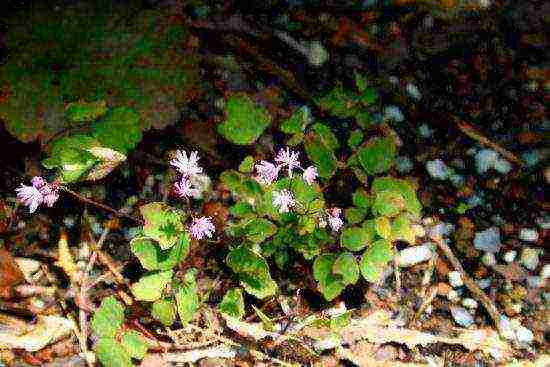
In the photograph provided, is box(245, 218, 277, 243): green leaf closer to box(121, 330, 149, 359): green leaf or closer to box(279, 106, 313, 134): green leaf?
box(279, 106, 313, 134): green leaf

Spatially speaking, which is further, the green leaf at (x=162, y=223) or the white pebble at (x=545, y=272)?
the white pebble at (x=545, y=272)

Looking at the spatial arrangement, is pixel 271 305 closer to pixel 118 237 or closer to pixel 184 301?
pixel 184 301

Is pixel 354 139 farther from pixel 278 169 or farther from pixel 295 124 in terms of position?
pixel 278 169

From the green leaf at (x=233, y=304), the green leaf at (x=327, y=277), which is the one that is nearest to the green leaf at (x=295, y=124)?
the green leaf at (x=327, y=277)

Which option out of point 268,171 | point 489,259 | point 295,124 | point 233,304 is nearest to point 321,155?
point 295,124

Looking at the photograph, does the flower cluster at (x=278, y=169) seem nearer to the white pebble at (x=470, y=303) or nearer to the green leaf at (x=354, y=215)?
the green leaf at (x=354, y=215)

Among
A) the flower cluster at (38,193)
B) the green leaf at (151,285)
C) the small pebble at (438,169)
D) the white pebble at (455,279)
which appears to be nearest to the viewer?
the flower cluster at (38,193)

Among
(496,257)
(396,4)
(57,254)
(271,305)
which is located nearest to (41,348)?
(57,254)

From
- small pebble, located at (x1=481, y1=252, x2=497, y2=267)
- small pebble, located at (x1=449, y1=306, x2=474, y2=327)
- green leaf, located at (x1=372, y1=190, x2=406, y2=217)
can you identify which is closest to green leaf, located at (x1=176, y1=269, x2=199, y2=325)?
green leaf, located at (x1=372, y1=190, x2=406, y2=217)
